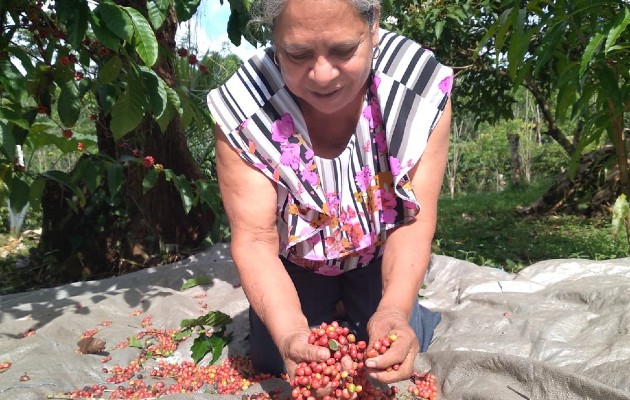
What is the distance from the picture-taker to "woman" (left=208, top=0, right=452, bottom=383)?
4.99 ft

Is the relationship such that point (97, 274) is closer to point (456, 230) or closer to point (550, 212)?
point (456, 230)

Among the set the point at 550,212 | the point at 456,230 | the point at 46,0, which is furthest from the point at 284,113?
the point at 550,212

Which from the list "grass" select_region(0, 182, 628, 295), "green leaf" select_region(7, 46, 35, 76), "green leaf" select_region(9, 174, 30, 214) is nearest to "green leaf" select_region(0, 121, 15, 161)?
"green leaf" select_region(7, 46, 35, 76)

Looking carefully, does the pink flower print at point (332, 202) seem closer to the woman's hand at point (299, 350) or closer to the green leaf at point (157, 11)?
the woman's hand at point (299, 350)

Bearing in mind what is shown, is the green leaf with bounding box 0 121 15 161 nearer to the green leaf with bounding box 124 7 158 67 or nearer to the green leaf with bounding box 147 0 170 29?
the green leaf with bounding box 124 7 158 67

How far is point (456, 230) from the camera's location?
5.22m

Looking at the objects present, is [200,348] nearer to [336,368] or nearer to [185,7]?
[336,368]

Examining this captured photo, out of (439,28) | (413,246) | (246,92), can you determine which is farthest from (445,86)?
(439,28)

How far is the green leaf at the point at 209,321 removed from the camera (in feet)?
7.79

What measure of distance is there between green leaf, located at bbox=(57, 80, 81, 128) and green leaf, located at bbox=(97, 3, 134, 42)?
46cm

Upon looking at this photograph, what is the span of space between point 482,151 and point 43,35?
433 inches

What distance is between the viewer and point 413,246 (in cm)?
167

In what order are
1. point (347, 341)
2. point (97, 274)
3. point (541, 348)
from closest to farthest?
point (347, 341) < point (541, 348) < point (97, 274)

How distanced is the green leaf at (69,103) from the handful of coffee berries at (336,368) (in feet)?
4.22
